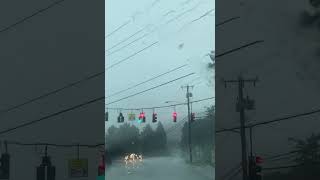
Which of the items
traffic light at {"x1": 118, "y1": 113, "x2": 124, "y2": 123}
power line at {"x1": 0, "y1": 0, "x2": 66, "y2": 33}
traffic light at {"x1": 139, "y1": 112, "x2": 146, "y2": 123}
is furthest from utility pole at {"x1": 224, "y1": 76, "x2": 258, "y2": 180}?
power line at {"x1": 0, "y1": 0, "x2": 66, "y2": 33}

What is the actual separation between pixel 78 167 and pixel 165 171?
3.40 meters

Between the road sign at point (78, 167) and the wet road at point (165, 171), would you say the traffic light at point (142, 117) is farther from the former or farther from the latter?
the road sign at point (78, 167)

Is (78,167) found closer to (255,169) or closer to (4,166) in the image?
(4,166)

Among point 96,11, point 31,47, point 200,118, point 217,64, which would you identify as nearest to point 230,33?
point 217,64

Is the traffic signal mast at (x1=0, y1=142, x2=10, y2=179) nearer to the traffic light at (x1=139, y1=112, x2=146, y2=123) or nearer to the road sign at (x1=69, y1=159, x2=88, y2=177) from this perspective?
the road sign at (x1=69, y1=159, x2=88, y2=177)

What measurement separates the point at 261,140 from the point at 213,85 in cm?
276

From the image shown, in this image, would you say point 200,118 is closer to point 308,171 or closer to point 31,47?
point 308,171

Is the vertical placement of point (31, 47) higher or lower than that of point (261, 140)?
higher

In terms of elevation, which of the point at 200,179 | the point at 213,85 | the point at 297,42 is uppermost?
the point at 297,42

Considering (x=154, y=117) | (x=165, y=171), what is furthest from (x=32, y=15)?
(x=165, y=171)

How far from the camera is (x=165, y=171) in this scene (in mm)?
23109

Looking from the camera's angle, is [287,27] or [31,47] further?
[287,27]

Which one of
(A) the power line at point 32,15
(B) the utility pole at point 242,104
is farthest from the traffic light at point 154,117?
(A) the power line at point 32,15

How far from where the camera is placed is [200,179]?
76.0 feet
